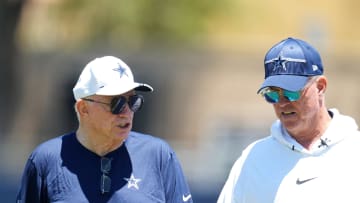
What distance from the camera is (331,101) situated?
84.9ft

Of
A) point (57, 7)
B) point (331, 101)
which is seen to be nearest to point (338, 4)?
point (331, 101)

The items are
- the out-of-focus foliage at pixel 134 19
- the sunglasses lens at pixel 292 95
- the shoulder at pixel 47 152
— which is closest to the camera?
the sunglasses lens at pixel 292 95

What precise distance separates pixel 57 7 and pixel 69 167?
16.5 m

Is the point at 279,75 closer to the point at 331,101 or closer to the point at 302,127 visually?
the point at 302,127

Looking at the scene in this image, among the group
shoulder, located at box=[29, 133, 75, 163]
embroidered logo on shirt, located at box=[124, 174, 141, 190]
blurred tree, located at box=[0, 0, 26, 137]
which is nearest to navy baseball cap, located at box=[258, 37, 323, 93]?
embroidered logo on shirt, located at box=[124, 174, 141, 190]

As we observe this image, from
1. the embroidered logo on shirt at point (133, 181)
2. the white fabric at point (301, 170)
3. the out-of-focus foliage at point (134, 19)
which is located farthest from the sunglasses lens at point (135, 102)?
the out-of-focus foliage at point (134, 19)

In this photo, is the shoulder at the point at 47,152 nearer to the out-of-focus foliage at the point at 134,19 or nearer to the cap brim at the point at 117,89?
the cap brim at the point at 117,89

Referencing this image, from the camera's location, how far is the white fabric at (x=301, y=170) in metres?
5.27

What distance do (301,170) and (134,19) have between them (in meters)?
15.8

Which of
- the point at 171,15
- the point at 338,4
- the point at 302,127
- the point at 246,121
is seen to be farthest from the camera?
the point at 338,4

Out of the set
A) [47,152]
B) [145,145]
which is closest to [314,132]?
[145,145]

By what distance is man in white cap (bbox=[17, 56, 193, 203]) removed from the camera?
5.43 metres

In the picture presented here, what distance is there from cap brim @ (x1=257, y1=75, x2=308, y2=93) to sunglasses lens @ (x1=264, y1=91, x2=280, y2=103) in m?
0.04

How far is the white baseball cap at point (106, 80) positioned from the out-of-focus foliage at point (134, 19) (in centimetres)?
1518
